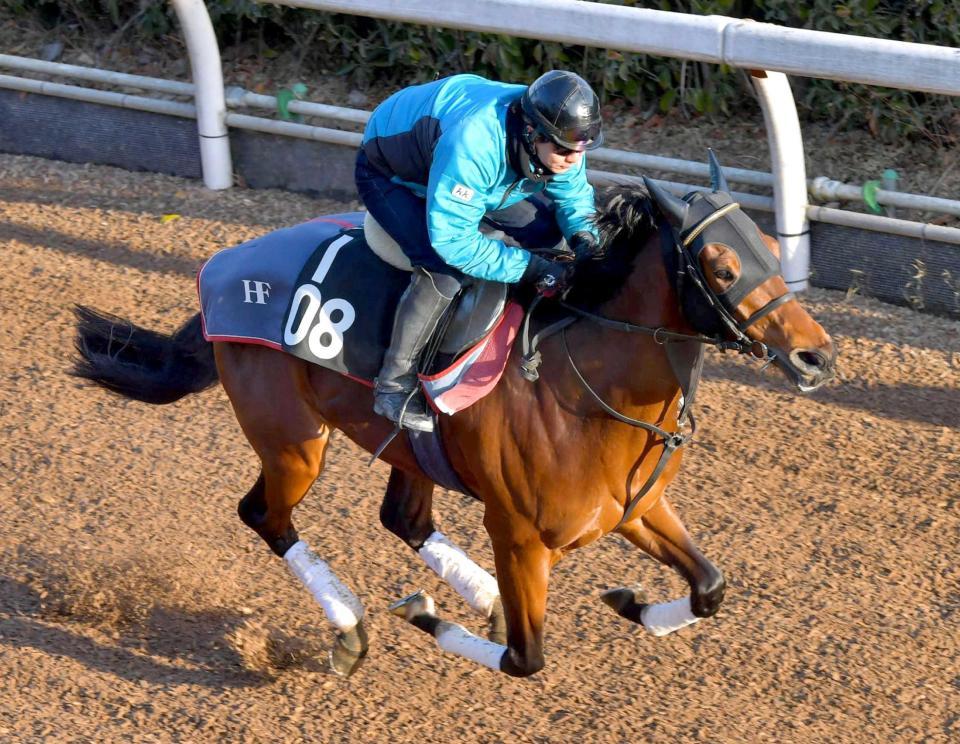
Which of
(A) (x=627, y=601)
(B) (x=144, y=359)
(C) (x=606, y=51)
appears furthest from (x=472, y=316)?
(C) (x=606, y=51)

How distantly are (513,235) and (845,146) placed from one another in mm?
3880

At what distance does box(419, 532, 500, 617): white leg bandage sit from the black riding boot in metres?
0.76

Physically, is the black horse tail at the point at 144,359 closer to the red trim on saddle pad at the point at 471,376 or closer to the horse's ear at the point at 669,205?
the red trim on saddle pad at the point at 471,376

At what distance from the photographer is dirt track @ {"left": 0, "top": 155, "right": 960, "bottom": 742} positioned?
4.26 m

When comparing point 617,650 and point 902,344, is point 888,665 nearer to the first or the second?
point 617,650

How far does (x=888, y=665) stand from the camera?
14.5 feet

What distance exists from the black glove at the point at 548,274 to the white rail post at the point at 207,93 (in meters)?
4.73

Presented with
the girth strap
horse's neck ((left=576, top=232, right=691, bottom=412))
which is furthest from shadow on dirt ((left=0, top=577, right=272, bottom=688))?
horse's neck ((left=576, top=232, right=691, bottom=412))

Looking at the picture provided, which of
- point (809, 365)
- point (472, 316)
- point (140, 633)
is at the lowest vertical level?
point (140, 633)

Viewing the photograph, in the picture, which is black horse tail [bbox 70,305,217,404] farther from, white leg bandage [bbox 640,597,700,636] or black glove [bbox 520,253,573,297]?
white leg bandage [bbox 640,597,700,636]

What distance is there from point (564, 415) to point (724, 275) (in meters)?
0.75

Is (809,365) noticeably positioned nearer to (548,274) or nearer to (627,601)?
(548,274)

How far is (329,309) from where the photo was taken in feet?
14.1

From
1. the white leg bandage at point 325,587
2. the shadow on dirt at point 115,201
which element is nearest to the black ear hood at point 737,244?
the white leg bandage at point 325,587
